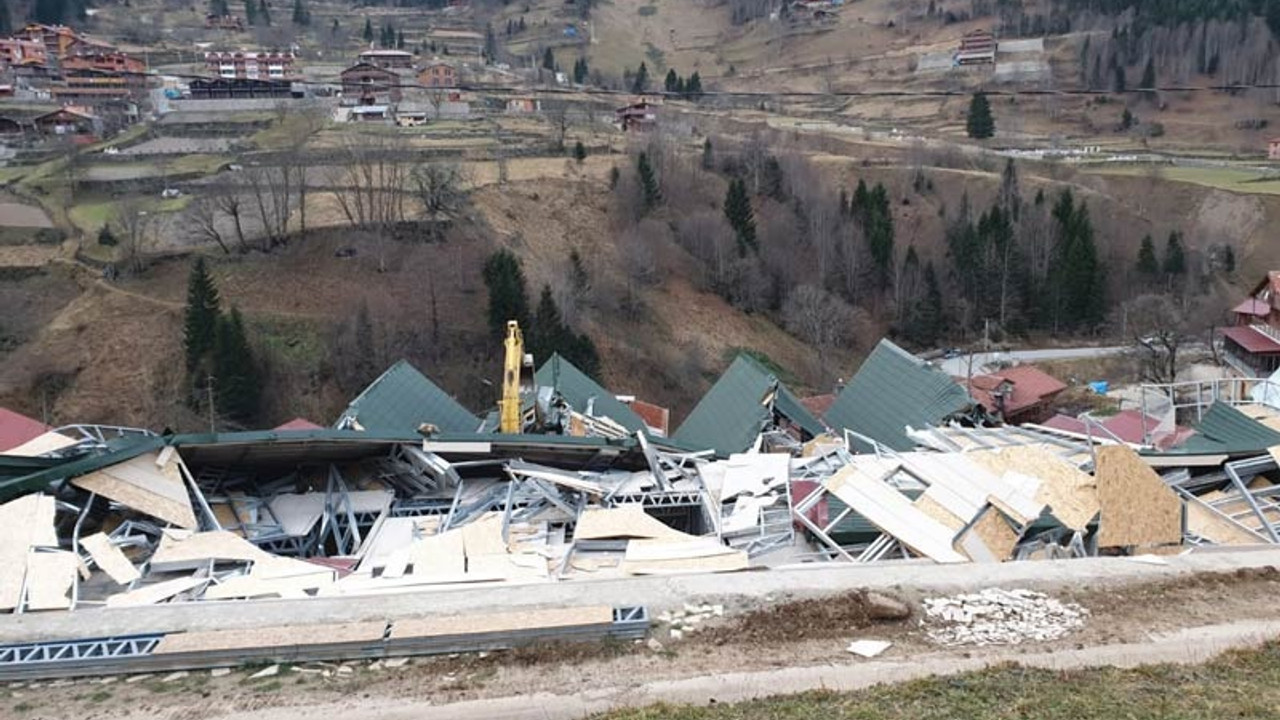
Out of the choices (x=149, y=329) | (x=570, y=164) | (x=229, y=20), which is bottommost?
(x=149, y=329)

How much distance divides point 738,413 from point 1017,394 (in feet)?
53.9

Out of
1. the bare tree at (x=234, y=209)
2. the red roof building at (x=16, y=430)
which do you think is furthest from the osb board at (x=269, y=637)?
the bare tree at (x=234, y=209)

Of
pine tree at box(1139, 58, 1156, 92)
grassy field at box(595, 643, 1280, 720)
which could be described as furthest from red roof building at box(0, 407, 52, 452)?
pine tree at box(1139, 58, 1156, 92)

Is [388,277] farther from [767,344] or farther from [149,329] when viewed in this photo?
[767,344]

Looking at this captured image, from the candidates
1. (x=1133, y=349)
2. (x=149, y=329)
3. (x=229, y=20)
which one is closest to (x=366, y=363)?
(x=149, y=329)

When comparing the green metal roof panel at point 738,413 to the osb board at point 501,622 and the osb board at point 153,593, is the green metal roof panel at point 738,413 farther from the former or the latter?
the osb board at point 153,593

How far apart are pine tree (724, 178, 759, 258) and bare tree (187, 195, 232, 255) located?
22.2 metres

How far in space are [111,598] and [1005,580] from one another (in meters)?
10.3

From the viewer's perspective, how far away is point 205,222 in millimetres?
35719

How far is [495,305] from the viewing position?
3328 centimetres

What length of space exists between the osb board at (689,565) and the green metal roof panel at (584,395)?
6528mm

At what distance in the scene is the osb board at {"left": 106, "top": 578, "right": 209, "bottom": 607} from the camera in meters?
10.6

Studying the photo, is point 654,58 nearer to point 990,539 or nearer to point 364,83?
point 364,83

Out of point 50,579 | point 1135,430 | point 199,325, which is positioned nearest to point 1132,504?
point 1135,430
